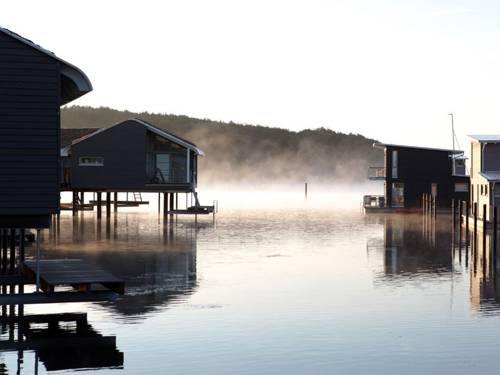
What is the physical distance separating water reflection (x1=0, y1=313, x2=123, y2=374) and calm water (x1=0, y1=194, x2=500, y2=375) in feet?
0.24

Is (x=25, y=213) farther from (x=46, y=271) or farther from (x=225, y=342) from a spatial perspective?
(x=225, y=342)

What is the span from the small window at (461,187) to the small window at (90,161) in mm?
42554

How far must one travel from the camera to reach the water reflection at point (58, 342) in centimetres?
2220

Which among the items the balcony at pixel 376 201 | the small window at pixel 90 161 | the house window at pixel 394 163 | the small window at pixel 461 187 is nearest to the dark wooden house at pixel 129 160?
the small window at pixel 90 161

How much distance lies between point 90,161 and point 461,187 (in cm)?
4385

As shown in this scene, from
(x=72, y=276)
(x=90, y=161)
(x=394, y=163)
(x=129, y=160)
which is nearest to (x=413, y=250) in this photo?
(x=129, y=160)

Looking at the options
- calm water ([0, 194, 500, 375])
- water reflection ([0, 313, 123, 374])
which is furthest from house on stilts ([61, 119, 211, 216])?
water reflection ([0, 313, 123, 374])

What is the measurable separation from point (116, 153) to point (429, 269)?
122 ft

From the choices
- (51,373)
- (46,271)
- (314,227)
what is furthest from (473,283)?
(314,227)

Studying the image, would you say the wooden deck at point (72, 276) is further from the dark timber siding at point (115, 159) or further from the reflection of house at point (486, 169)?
the reflection of house at point (486, 169)

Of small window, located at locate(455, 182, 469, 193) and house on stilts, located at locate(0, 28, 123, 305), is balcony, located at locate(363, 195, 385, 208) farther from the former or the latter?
house on stilts, located at locate(0, 28, 123, 305)

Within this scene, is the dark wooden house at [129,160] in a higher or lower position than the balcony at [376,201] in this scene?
higher

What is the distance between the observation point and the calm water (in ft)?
73.8

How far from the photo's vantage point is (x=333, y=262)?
155 feet
